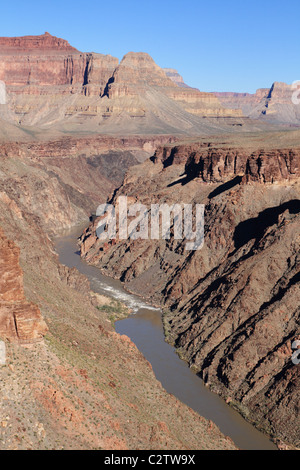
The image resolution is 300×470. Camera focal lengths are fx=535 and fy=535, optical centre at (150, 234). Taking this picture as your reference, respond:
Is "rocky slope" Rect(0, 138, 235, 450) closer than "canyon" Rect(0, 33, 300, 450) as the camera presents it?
Yes

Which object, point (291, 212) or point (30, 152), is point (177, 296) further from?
point (30, 152)

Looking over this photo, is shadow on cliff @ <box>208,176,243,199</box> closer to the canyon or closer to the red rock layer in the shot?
the canyon

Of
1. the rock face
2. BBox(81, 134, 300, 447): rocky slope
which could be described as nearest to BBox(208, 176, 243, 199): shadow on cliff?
BBox(81, 134, 300, 447): rocky slope

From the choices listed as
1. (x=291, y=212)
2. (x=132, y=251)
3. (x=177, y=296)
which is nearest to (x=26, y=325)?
(x=177, y=296)

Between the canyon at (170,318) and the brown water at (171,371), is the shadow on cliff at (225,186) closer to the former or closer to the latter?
the canyon at (170,318)

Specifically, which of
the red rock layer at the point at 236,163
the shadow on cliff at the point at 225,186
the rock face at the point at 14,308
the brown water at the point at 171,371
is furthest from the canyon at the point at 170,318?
the brown water at the point at 171,371
